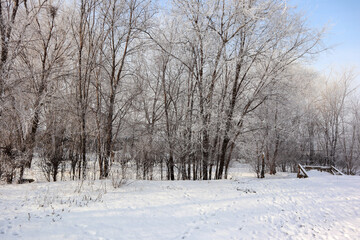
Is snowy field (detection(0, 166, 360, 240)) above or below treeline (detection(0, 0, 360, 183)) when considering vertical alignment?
below

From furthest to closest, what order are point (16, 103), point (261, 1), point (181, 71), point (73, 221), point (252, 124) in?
point (181, 71) < point (252, 124) < point (261, 1) < point (16, 103) < point (73, 221)

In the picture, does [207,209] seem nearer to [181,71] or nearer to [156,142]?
[156,142]

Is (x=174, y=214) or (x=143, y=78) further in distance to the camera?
(x=143, y=78)

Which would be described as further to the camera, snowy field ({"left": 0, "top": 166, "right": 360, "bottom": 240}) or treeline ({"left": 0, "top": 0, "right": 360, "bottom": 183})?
treeline ({"left": 0, "top": 0, "right": 360, "bottom": 183})

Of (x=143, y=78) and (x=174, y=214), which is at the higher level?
(x=143, y=78)

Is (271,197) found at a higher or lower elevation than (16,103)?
lower

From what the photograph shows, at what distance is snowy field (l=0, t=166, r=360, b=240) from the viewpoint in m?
4.17

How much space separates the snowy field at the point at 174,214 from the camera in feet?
13.7

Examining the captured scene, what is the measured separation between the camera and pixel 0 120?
22.6 ft

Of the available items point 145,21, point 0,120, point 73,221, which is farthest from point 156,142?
point 73,221

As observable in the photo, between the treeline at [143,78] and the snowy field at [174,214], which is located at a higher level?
the treeline at [143,78]

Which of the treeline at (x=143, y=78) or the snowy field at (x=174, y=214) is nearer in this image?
the snowy field at (x=174, y=214)

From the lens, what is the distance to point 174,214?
5.32m

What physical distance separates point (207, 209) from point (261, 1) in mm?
10145
